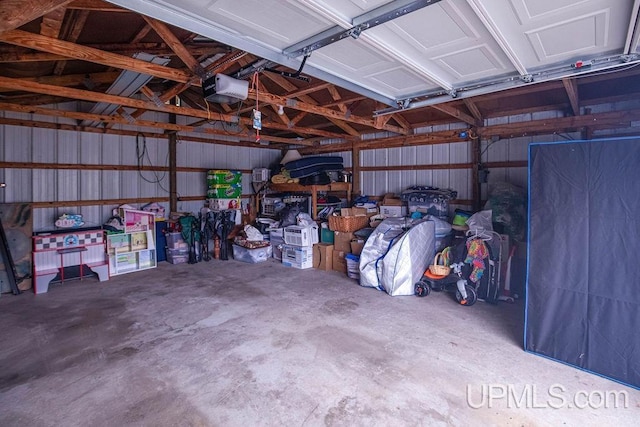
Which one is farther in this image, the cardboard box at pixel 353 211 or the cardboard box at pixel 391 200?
the cardboard box at pixel 391 200

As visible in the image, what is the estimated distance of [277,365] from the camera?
2.75m

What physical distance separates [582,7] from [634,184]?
5.11ft

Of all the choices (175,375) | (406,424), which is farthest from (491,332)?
(175,375)

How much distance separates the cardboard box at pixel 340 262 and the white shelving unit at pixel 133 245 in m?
3.40

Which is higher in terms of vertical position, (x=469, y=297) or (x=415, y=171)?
(x=415, y=171)

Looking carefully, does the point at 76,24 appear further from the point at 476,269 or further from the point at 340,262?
the point at 476,269

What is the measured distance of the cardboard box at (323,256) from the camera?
5984mm

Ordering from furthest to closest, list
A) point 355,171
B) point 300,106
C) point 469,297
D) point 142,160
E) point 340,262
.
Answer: point 355,171 < point 142,160 < point 340,262 < point 300,106 < point 469,297

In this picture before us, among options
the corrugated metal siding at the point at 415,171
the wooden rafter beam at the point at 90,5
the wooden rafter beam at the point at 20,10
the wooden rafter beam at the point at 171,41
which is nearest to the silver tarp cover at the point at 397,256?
the corrugated metal siding at the point at 415,171

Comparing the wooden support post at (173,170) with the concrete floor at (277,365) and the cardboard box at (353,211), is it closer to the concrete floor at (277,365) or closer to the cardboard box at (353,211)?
the concrete floor at (277,365)

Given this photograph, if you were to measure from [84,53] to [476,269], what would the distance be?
15.2 ft

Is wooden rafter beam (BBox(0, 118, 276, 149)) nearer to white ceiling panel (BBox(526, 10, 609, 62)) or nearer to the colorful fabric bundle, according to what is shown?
the colorful fabric bundle

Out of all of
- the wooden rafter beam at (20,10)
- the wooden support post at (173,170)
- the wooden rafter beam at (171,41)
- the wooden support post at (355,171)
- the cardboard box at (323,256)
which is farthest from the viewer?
the wooden support post at (355,171)

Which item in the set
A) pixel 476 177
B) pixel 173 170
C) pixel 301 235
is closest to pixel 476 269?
pixel 476 177
